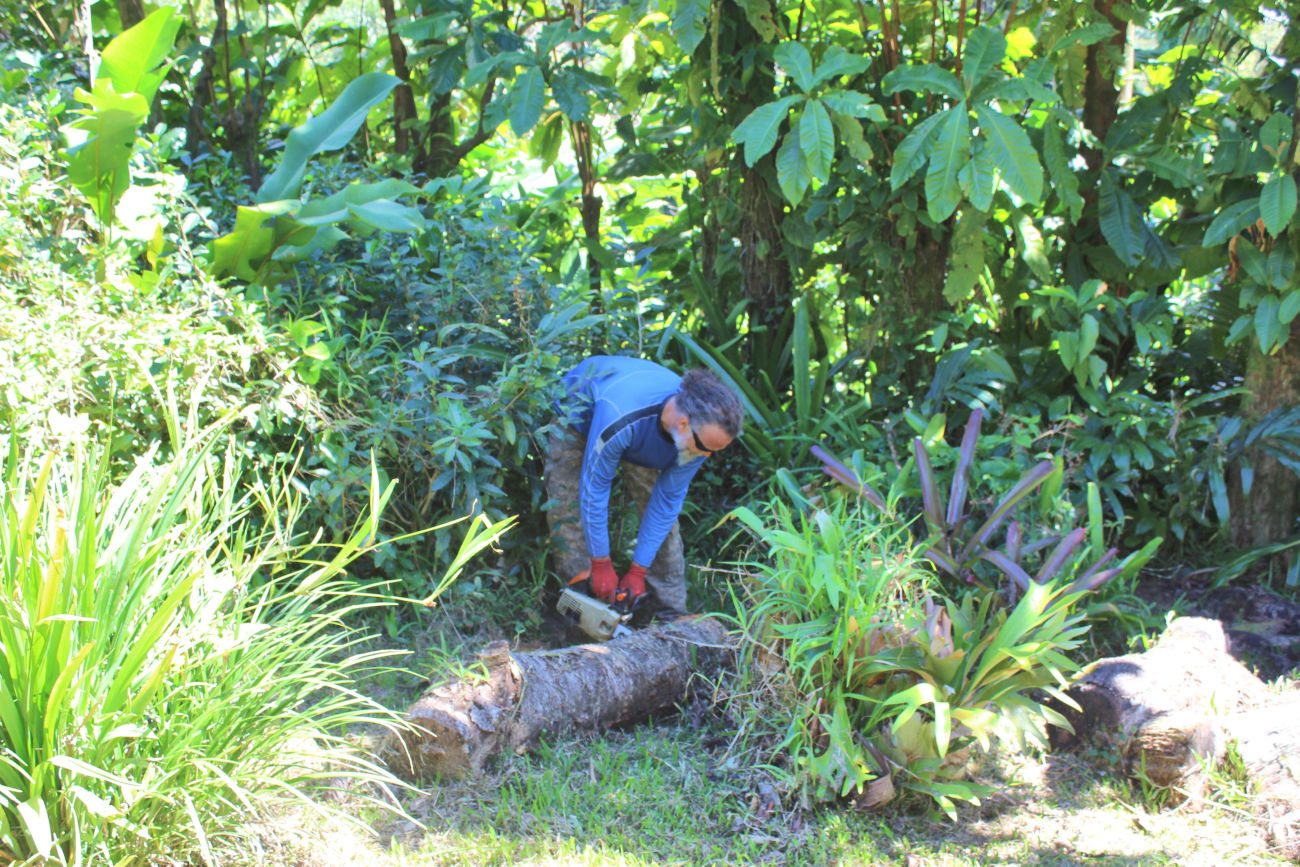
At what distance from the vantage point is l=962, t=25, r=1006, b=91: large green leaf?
4023mm

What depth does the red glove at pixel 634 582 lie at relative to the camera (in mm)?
3750

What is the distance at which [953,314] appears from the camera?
4.94 meters

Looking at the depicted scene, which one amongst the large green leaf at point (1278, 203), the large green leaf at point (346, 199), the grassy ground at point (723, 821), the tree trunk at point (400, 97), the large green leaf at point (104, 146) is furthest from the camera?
the tree trunk at point (400, 97)

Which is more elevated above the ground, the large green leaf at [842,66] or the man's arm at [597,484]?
the large green leaf at [842,66]

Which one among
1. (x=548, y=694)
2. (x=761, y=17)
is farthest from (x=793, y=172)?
(x=548, y=694)

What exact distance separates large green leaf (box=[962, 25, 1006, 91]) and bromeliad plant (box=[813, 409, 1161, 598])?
1.49 m

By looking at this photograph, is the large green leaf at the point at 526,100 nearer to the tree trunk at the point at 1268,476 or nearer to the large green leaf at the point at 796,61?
the large green leaf at the point at 796,61

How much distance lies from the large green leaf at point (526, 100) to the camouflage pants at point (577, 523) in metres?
1.47

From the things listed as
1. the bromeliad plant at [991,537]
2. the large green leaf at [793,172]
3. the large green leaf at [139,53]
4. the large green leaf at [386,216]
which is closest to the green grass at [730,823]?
the bromeliad plant at [991,537]

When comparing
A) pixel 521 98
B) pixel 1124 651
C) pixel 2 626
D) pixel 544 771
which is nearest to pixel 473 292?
pixel 521 98

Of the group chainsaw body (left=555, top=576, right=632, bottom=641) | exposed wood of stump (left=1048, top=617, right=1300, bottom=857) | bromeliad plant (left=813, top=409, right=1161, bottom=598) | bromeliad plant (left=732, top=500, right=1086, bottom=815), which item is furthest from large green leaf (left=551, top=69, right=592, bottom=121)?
exposed wood of stump (left=1048, top=617, right=1300, bottom=857)

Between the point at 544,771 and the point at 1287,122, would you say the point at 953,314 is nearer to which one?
the point at 1287,122

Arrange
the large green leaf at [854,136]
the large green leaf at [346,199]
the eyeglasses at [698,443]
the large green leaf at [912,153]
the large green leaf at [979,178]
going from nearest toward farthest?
the eyeglasses at [698,443]
the large green leaf at [346,199]
the large green leaf at [979,178]
the large green leaf at [912,153]
the large green leaf at [854,136]

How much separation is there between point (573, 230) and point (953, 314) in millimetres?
2334
